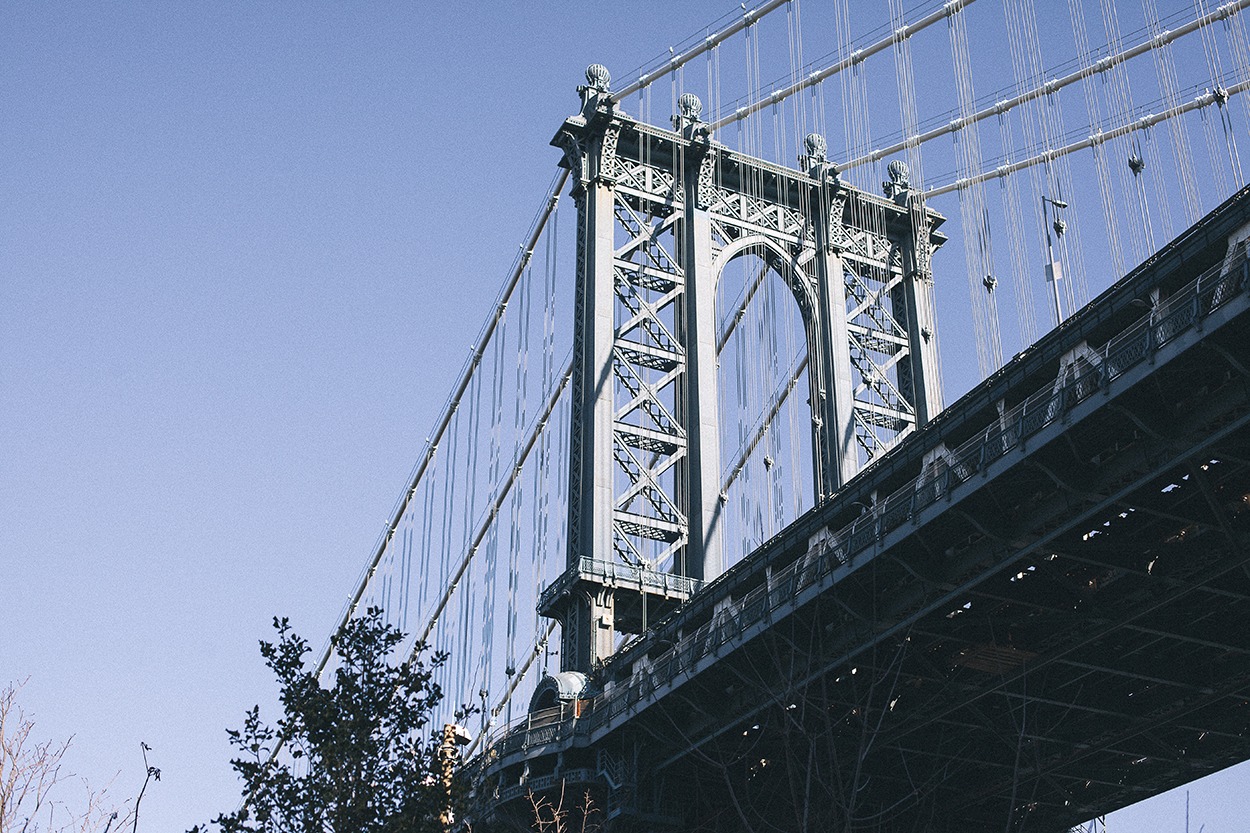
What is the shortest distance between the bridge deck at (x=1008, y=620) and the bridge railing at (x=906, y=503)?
60mm

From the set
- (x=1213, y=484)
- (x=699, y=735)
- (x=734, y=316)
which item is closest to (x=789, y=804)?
(x=699, y=735)

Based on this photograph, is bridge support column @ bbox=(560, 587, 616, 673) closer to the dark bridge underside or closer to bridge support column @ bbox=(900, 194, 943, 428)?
the dark bridge underside

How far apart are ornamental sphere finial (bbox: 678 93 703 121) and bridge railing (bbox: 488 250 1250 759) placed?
69.8 feet

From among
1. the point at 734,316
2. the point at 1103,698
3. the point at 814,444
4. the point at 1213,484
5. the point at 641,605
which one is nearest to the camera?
the point at 1213,484

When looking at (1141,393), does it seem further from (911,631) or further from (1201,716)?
(1201,716)

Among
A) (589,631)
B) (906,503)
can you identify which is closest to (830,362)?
(589,631)

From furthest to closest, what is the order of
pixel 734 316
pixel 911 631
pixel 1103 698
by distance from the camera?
pixel 734 316, pixel 1103 698, pixel 911 631

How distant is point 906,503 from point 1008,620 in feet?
14.4

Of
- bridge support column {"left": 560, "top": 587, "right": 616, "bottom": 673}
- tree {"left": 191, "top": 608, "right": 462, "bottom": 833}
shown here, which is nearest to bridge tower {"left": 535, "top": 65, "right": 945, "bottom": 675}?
bridge support column {"left": 560, "top": 587, "right": 616, "bottom": 673}

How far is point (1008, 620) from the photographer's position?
3750 centimetres

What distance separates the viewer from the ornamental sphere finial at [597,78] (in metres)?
56.6

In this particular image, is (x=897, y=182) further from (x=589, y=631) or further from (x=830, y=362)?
(x=589, y=631)

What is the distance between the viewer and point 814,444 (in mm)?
56250

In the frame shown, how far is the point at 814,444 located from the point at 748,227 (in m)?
8.21
